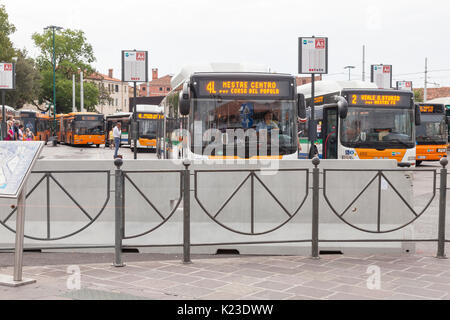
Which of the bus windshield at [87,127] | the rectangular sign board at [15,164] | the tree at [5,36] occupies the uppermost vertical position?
the tree at [5,36]

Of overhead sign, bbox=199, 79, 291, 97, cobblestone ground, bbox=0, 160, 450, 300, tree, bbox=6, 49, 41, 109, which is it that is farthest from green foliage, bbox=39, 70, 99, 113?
cobblestone ground, bbox=0, 160, 450, 300

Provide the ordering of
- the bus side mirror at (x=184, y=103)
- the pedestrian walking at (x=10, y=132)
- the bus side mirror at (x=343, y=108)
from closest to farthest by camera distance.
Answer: the bus side mirror at (x=184, y=103)
the bus side mirror at (x=343, y=108)
the pedestrian walking at (x=10, y=132)

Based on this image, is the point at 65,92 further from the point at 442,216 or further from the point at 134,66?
the point at 442,216

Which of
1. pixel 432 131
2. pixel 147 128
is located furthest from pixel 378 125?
pixel 147 128

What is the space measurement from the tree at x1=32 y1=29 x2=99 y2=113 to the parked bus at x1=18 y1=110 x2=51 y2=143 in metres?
24.6

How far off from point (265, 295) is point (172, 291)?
90 centimetres

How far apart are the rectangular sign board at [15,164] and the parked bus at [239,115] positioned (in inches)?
226

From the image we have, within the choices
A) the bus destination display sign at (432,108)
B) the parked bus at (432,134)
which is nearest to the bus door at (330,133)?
the parked bus at (432,134)

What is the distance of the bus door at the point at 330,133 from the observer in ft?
60.3

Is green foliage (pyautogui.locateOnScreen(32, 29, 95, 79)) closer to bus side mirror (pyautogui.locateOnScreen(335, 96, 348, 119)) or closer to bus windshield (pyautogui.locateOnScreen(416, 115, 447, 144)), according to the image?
bus windshield (pyautogui.locateOnScreen(416, 115, 447, 144))

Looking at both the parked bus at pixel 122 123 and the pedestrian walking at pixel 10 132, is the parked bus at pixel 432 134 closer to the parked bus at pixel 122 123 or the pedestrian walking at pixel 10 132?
the pedestrian walking at pixel 10 132

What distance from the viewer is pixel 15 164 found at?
579cm

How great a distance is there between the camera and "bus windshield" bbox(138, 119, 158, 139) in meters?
38.2
